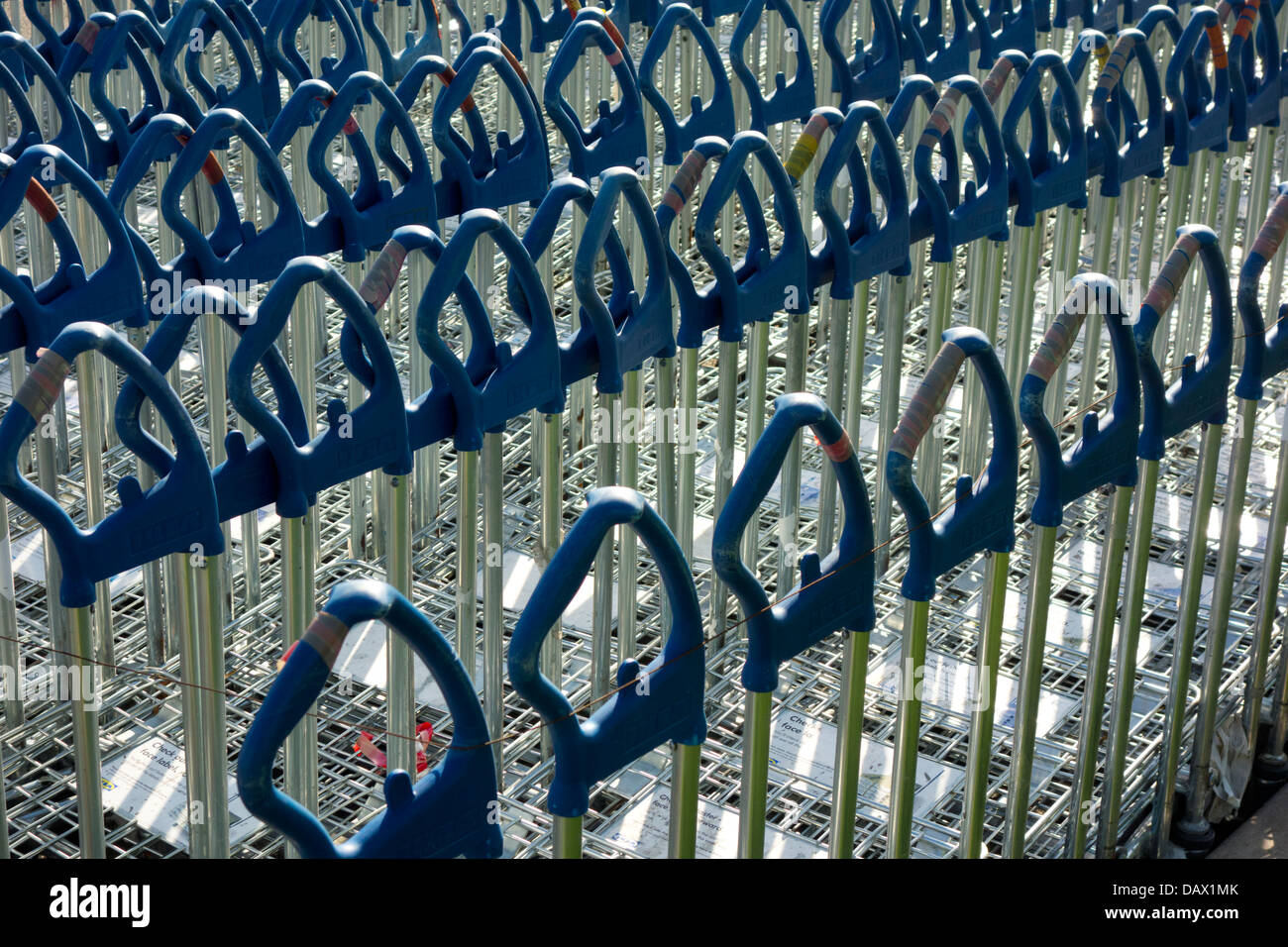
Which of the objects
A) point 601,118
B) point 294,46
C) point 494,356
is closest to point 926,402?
point 494,356

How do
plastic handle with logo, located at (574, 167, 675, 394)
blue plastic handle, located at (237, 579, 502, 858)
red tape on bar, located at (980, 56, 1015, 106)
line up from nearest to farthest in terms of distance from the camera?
blue plastic handle, located at (237, 579, 502, 858) → plastic handle with logo, located at (574, 167, 675, 394) → red tape on bar, located at (980, 56, 1015, 106)

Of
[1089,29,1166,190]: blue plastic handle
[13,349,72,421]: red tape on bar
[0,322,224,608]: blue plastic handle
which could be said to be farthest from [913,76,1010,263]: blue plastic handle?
[13,349,72,421]: red tape on bar

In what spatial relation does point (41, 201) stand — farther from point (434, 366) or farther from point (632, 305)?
point (632, 305)

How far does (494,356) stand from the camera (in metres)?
3.27

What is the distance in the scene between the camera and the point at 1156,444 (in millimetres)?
3150

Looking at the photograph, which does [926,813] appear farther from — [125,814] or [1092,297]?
[125,814]

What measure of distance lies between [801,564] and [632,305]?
113cm

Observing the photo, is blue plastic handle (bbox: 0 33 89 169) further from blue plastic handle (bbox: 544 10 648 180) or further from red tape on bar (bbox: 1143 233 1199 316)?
red tape on bar (bbox: 1143 233 1199 316)

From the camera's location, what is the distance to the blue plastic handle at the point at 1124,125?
4.38 m

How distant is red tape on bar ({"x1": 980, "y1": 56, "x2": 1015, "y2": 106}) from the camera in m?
4.23

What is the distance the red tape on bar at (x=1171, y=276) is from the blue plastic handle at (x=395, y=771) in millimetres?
1448

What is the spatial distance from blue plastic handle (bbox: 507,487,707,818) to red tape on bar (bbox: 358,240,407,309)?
0.87m

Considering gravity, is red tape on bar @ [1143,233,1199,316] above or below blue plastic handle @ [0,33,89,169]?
below

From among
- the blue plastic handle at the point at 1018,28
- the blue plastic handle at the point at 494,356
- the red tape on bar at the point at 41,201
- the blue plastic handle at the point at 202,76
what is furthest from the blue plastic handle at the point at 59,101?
the blue plastic handle at the point at 1018,28
